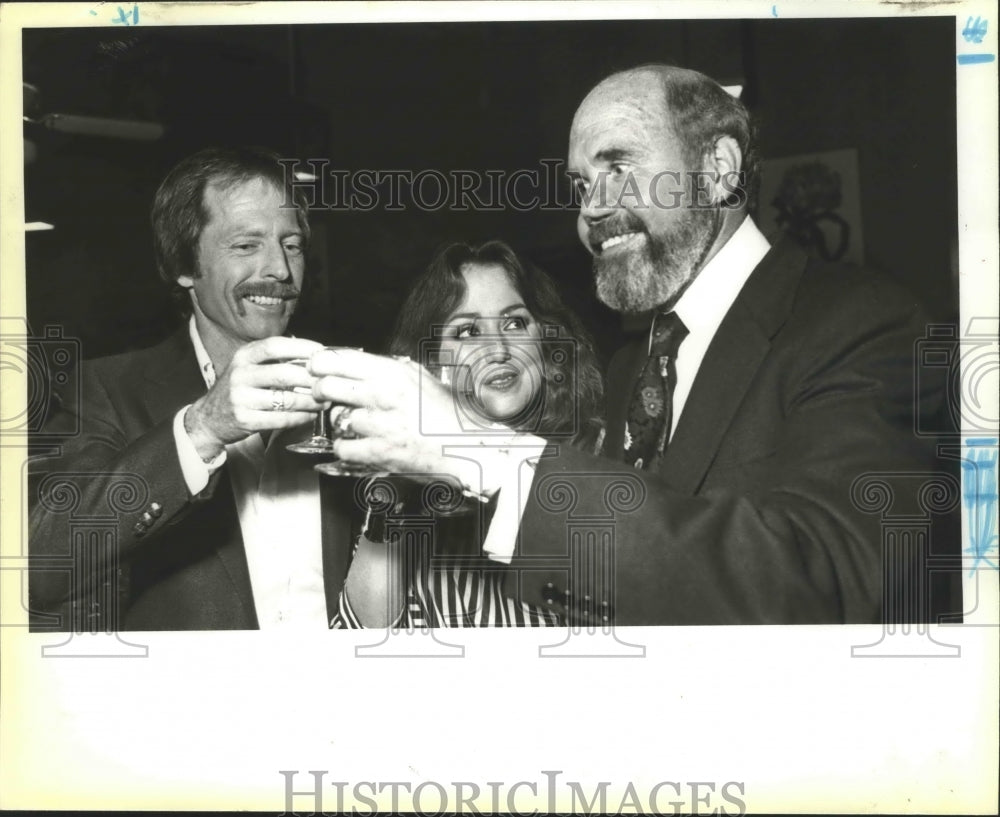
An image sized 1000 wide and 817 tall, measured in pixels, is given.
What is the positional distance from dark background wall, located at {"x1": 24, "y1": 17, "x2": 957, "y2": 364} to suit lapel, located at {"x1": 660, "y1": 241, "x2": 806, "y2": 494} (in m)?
0.26

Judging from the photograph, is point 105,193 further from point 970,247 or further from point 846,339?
point 970,247

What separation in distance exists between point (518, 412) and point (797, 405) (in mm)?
745

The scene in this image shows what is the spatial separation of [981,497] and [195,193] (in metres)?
2.36

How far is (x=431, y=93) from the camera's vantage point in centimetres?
315

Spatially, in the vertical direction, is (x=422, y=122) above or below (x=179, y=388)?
above

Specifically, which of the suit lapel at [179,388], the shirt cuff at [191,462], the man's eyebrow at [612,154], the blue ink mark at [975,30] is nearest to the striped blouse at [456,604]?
the suit lapel at [179,388]

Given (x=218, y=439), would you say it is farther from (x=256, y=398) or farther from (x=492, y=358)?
(x=492, y=358)

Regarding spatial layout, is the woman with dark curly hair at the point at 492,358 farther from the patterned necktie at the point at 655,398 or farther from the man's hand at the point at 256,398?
the man's hand at the point at 256,398

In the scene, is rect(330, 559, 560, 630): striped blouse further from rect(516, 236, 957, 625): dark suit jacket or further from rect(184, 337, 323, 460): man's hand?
rect(184, 337, 323, 460): man's hand

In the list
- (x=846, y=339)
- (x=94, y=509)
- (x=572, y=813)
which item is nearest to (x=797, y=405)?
(x=846, y=339)

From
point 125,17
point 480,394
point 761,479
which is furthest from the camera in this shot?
point 125,17

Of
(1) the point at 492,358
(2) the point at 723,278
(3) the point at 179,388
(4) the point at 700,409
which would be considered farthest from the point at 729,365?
(3) the point at 179,388

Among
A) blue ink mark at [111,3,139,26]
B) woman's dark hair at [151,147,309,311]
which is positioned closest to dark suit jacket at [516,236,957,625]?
A: woman's dark hair at [151,147,309,311]

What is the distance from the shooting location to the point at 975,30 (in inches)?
124
